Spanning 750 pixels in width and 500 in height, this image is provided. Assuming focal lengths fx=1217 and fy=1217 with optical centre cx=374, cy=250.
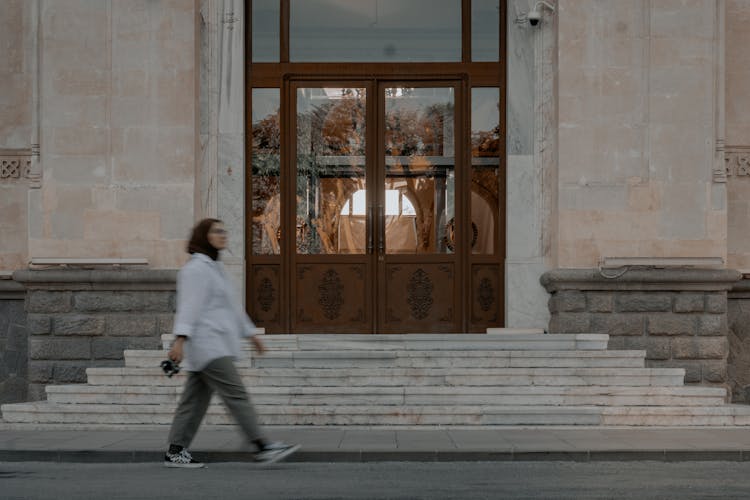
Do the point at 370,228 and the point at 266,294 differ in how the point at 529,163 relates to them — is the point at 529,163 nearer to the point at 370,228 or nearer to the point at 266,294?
the point at 370,228

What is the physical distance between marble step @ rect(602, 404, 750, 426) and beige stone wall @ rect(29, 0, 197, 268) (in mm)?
5999

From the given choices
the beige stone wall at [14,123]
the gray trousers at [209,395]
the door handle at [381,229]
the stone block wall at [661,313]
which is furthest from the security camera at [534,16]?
the gray trousers at [209,395]

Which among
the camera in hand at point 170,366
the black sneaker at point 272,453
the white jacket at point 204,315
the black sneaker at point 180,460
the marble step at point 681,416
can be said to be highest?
the white jacket at point 204,315

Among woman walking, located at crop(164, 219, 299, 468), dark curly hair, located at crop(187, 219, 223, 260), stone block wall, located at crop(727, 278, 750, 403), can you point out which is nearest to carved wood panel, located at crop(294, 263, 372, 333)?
stone block wall, located at crop(727, 278, 750, 403)

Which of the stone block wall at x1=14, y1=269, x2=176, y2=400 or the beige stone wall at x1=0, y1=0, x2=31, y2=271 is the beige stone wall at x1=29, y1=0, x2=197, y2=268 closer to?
the stone block wall at x1=14, y1=269, x2=176, y2=400

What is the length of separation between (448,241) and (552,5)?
3466mm

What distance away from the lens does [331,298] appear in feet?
54.7

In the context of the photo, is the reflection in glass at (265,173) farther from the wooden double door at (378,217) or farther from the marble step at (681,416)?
the marble step at (681,416)

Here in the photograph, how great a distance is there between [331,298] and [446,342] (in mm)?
2357

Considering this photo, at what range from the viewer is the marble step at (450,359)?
14109mm

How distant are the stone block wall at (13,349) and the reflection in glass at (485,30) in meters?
7.12

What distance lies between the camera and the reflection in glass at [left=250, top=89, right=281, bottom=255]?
Answer: 1681 centimetres

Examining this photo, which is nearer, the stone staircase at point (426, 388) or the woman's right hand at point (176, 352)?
the woman's right hand at point (176, 352)

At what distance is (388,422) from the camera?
1277 centimetres
